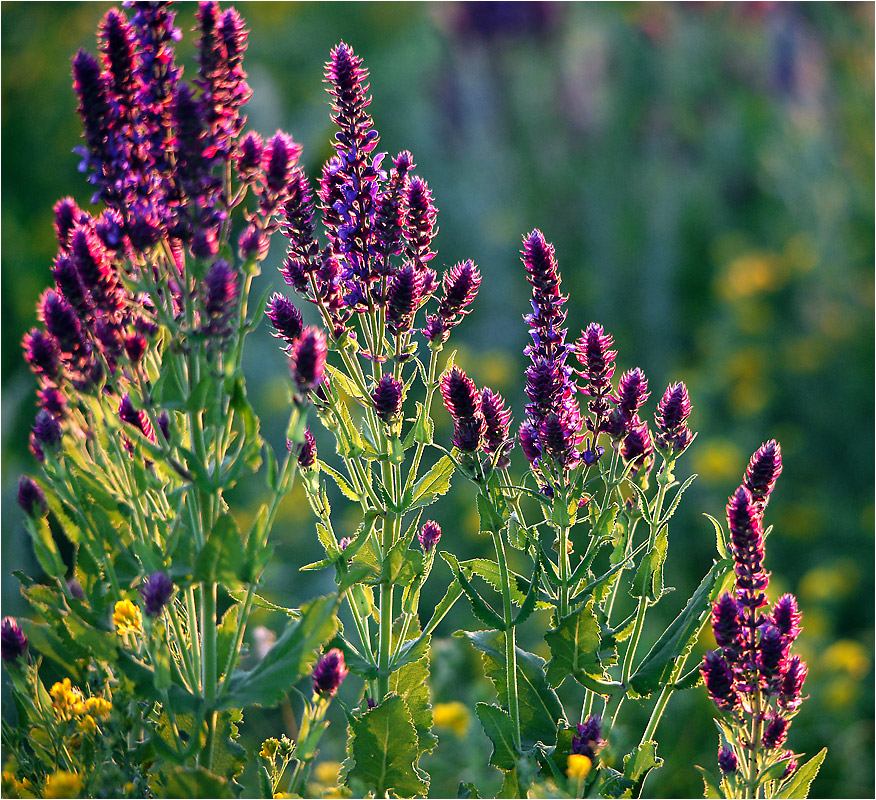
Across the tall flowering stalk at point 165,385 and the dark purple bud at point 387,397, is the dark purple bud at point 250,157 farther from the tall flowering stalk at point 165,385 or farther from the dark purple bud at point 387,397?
the dark purple bud at point 387,397

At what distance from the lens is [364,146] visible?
4.52 ft

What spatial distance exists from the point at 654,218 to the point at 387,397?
→ 14.0ft

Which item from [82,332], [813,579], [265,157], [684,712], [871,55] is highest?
[871,55]

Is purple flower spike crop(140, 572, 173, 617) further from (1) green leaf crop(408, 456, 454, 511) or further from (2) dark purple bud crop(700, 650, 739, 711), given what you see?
(2) dark purple bud crop(700, 650, 739, 711)

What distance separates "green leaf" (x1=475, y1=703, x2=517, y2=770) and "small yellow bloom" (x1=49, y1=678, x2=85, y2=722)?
500mm

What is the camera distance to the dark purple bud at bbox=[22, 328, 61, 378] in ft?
4.17

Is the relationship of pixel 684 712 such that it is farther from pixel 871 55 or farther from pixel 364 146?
pixel 871 55

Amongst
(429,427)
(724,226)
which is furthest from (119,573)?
(724,226)

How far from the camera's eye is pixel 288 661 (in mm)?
1244

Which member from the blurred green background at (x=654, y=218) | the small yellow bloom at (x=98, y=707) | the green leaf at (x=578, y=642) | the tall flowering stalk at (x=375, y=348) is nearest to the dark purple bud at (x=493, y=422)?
the tall flowering stalk at (x=375, y=348)

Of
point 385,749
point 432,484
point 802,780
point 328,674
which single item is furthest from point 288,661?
point 802,780

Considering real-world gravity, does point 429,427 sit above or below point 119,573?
above

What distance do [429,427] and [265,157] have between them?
15.8 inches

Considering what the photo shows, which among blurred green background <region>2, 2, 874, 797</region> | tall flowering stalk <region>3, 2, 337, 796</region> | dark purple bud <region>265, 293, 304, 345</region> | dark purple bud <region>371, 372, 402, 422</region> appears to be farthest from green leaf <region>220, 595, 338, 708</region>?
blurred green background <region>2, 2, 874, 797</region>
